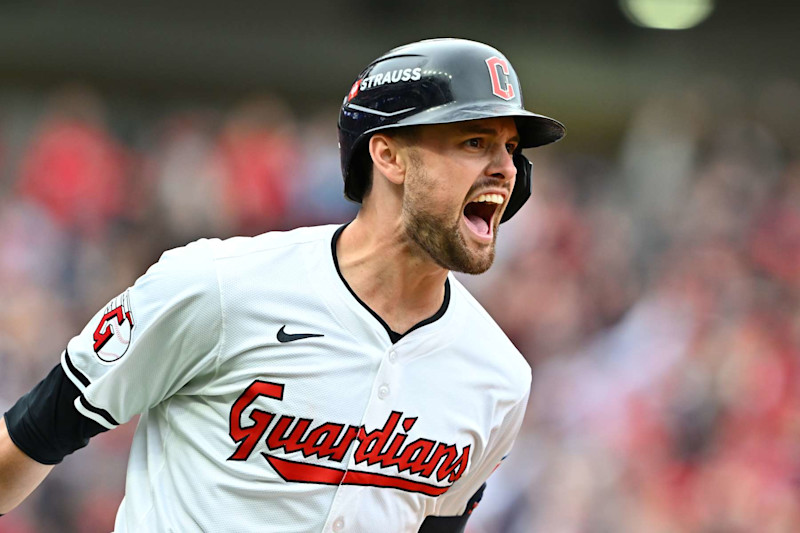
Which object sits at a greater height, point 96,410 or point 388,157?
point 388,157

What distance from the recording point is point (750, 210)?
800cm

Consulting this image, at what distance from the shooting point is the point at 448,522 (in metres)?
2.87

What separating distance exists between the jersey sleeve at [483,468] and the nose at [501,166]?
62 cm

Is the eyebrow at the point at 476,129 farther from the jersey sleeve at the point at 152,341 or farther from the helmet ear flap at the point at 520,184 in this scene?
the jersey sleeve at the point at 152,341

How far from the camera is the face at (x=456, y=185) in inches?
100

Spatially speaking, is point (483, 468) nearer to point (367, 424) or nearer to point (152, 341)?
point (367, 424)

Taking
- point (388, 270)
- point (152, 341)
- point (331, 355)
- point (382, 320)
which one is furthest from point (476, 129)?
point (152, 341)

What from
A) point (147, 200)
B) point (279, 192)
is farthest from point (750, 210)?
point (147, 200)

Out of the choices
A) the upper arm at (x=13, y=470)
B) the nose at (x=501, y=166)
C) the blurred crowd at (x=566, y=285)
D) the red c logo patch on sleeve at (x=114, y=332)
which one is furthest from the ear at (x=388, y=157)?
the blurred crowd at (x=566, y=285)

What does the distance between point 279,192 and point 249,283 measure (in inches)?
206

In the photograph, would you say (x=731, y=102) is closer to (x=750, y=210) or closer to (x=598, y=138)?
(x=598, y=138)

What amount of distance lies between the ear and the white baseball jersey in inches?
10.1

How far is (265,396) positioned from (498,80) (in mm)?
930

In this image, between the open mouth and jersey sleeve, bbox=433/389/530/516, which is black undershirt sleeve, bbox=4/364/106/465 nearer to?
jersey sleeve, bbox=433/389/530/516
